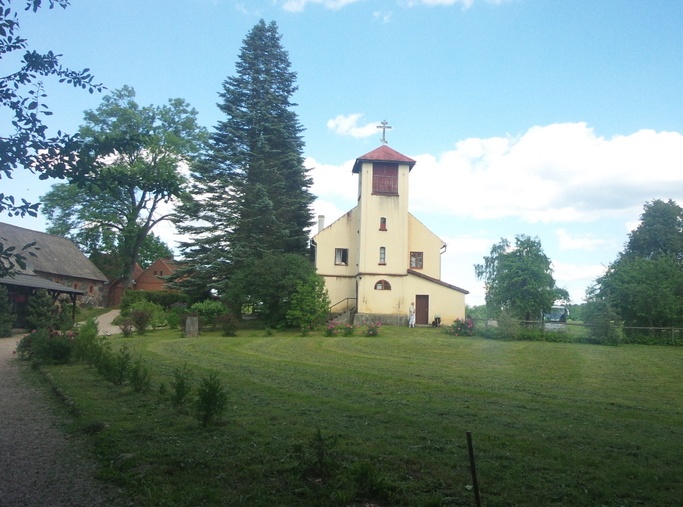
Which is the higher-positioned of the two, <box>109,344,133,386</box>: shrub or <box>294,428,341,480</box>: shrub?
<box>109,344,133,386</box>: shrub

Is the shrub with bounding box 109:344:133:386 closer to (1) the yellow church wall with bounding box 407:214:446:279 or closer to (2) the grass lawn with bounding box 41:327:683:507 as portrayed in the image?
(2) the grass lawn with bounding box 41:327:683:507

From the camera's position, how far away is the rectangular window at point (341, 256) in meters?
36.4

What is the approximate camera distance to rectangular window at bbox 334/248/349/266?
1432 inches

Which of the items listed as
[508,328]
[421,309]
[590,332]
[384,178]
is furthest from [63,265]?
[590,332]

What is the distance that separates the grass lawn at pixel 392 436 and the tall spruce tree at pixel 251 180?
800 inches

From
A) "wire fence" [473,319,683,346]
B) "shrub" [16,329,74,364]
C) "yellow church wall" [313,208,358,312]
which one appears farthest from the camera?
"yellow church wall" [313,208,358,312]

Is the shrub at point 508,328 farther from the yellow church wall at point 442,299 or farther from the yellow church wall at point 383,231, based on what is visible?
the yellow church wall at point 383,231

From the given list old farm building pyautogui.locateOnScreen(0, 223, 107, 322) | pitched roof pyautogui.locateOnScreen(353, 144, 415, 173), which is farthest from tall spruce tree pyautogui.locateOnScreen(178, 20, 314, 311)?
old farm building pyautogui.locateOnScreen(0, 223, 107, 322)

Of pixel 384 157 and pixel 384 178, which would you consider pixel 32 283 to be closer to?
pixel 384 178

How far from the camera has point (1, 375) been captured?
13242 mm

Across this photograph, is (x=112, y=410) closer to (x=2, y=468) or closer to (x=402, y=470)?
(x=2, y=468)

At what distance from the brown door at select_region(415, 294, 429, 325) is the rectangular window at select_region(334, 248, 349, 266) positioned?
576 centimetres

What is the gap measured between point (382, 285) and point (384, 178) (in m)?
6.66

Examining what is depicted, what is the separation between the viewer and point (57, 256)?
4294cm
